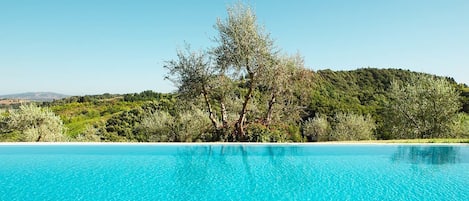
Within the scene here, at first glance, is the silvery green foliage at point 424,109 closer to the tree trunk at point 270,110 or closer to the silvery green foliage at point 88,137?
the tree trunk at point 270,110

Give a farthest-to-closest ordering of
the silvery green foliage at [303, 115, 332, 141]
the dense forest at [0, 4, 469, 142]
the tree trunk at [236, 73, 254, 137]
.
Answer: the silvery green foliage at [303, 115, 332, 141]
the tree trunk at [236, 73, 254, 137]
the dense forest at [0, 4, 469, 142]

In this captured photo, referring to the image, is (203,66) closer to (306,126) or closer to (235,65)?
(235,65)

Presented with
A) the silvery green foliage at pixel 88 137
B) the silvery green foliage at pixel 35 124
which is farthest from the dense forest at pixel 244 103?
the silvery green foliage at pixel 88 137

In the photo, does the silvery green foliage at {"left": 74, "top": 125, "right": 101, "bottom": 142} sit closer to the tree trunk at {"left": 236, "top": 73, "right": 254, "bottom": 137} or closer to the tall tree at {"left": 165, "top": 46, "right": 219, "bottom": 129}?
the tall tree at {"left": 165, "top": 46, "right": 219, "bottom": 129}

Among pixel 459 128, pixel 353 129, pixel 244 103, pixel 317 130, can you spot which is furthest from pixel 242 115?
pixel 317 130

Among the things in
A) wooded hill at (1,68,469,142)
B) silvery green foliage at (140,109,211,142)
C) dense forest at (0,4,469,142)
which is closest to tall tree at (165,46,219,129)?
dense forest at (0,4,469,142)

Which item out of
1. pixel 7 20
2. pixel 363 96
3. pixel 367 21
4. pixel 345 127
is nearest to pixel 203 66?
pixel 367 21

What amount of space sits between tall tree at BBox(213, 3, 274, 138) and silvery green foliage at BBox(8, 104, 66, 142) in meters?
11.1

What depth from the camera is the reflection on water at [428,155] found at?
1215 centimetres

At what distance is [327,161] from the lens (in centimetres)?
1236

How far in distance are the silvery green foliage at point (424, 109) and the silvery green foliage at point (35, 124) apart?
2232cm

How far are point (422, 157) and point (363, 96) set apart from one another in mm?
39864

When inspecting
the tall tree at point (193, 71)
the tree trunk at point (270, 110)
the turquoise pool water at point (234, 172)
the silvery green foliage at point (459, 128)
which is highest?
the tall tree at point (193, 71)

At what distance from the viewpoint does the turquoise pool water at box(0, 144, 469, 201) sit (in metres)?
8.00
